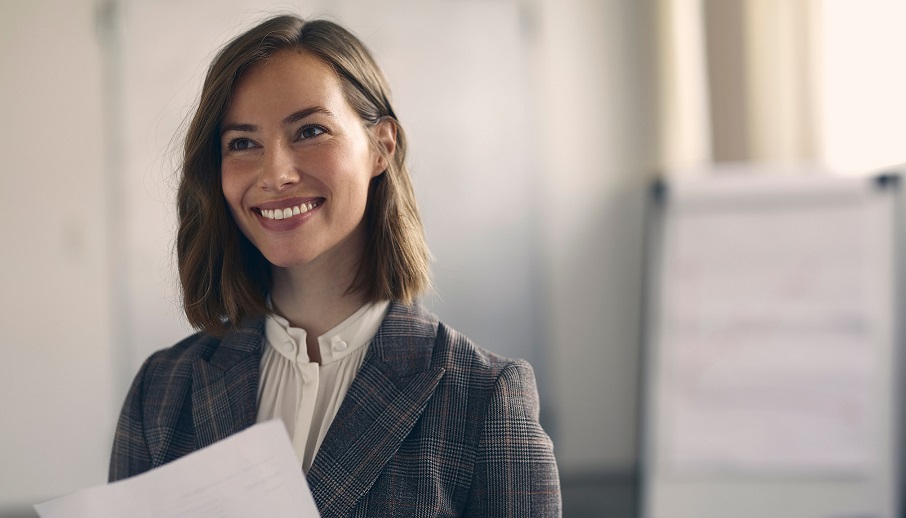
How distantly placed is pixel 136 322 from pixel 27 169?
691 mm

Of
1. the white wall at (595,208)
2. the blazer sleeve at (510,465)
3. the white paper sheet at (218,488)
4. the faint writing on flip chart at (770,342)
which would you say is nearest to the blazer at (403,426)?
the blazer sleeve at (510,465)

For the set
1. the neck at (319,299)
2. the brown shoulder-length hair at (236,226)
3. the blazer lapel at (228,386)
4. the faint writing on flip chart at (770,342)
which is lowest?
the faint writing on flip chart at (770,342)

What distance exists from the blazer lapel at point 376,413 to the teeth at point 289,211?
184mm

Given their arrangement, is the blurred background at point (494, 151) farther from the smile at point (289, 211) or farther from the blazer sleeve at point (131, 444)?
the smile at point (289, 211)

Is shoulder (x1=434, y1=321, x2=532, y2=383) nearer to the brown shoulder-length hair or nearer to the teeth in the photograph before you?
the brown shoulder-length hair

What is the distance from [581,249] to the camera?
12.3 feet

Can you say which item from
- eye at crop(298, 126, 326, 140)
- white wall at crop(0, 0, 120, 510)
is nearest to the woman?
eye at crop(298, 126, 326, 140)

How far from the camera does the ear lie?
1086mm

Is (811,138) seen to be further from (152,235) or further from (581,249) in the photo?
(152,235)

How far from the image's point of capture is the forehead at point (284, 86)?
3.21ft

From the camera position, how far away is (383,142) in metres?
1.10

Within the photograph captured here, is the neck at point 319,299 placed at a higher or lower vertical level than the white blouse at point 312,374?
higher

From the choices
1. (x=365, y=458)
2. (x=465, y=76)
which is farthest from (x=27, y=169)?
(x=365, y=458)

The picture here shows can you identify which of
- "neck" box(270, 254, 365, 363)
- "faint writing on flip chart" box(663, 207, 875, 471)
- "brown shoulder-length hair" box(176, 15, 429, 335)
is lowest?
"faint writing on flip chart" box(663, 207, 875, 471)
